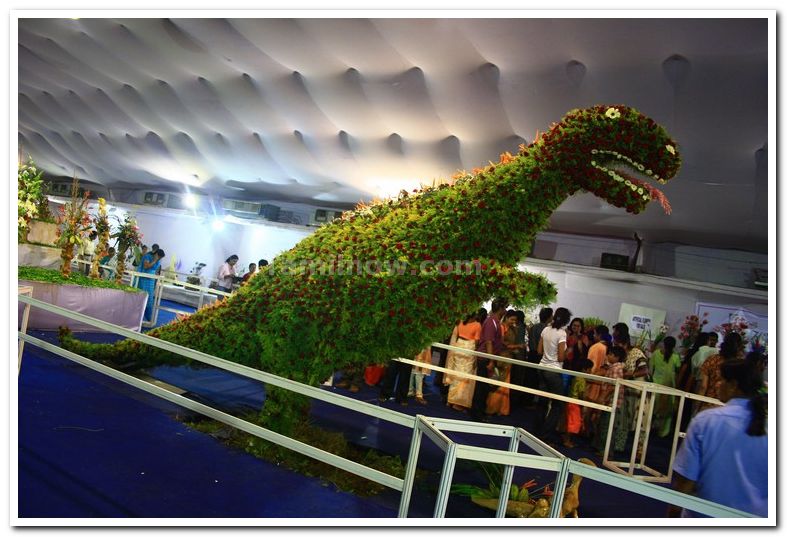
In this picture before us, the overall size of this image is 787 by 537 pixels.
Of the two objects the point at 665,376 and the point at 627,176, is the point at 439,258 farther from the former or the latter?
the point at 665,376

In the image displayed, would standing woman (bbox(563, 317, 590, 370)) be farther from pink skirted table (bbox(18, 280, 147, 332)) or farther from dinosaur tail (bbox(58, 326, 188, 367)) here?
pink skirted table (bbox(18, 280, 147, 332))

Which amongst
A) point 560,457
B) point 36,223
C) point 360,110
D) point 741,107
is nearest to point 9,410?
point 560,457

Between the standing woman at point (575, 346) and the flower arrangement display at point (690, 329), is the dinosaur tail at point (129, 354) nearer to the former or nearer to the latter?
the standing woman at point (575, 346)

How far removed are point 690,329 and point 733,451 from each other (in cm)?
638

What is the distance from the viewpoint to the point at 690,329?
7898mm

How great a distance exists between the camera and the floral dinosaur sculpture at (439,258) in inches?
140

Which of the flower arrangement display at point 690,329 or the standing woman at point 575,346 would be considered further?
the flower arrangement display at point 690,329

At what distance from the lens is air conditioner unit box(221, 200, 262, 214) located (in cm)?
1309

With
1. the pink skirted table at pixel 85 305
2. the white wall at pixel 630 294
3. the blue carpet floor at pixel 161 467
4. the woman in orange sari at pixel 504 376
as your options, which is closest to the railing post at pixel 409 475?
the blue carpet floor at pixel 161 467

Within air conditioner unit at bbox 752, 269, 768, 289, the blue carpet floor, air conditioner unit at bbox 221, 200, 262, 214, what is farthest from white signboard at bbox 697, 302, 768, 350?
air conditioner unit at bbox 221, 200, 262, 214

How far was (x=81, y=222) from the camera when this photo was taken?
25.2ft

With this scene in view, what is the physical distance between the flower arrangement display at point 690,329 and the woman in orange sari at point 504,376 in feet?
10.0

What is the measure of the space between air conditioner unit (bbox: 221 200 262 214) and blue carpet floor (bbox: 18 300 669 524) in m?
8.34

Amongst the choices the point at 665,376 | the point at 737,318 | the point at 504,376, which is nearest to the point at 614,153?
the point at 504,376
